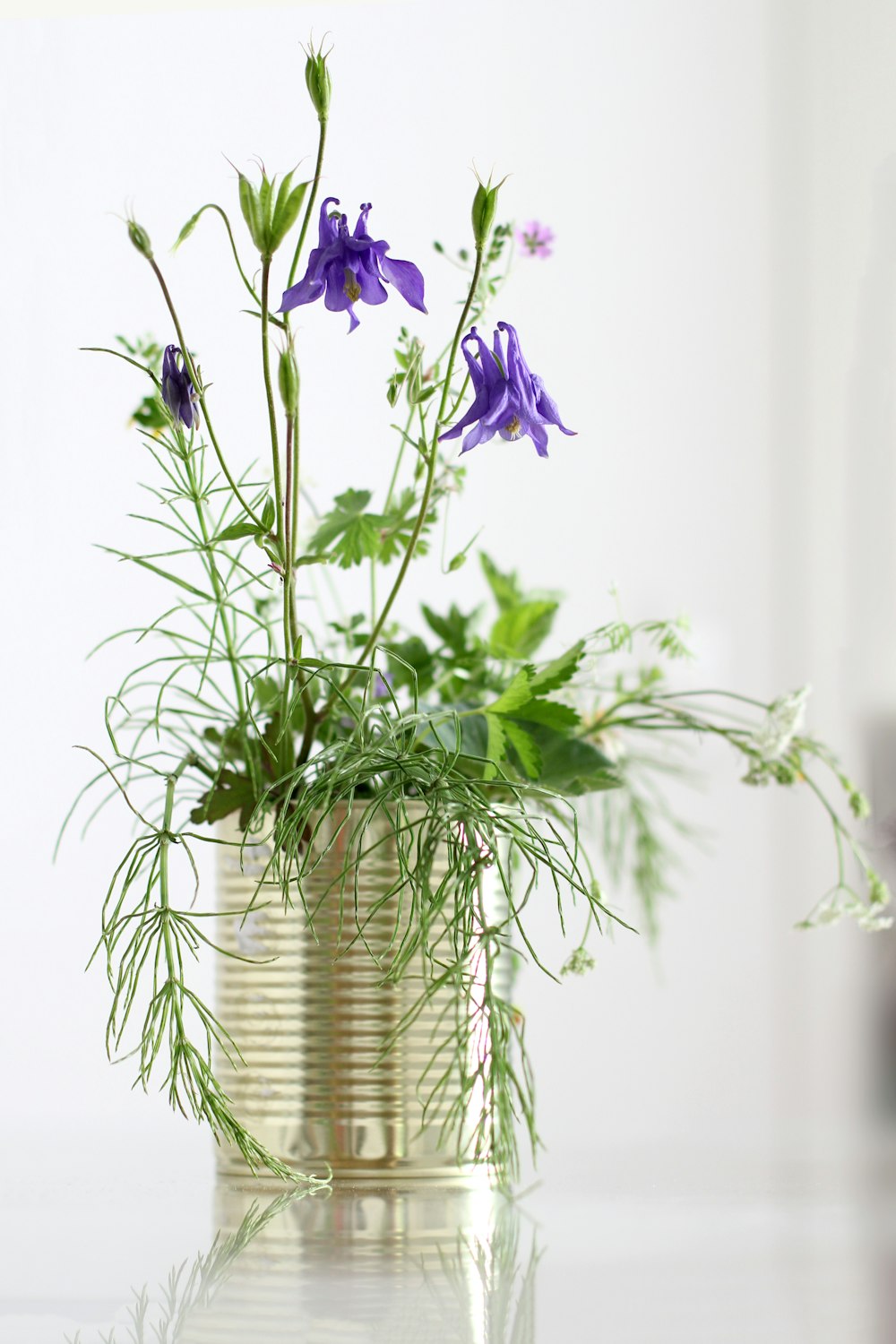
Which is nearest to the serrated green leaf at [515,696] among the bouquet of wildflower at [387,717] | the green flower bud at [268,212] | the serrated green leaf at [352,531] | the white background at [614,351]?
the bouquet of wildflower at [387,717]

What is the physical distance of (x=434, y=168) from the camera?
1.32m

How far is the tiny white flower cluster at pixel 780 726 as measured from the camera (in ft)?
2.43

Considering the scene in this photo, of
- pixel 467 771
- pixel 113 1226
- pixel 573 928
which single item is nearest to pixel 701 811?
pixel 573 928

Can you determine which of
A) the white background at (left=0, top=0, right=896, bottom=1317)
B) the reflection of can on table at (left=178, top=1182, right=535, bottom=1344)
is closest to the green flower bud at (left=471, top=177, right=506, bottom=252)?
the reflection of can on table at (left=178, top=1182, right=535, bottom=1344)

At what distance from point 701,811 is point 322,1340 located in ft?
3.27

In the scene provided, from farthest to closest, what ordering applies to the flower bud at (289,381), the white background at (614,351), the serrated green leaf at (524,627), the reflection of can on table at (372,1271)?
the white background at (614,351) → the serrated green leaf at (524,627) → the flower bud at (289,381) → the reflection of can on table at (372,1271)

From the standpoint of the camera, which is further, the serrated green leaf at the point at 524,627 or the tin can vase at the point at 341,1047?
the serrated green leaf at the point at 524,627

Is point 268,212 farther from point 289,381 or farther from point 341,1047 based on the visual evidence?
point 341,1047

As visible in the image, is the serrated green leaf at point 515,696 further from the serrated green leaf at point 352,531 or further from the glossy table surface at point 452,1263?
A: the glossy table surface at point 452,1263

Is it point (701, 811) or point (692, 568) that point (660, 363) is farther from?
point (701, 811)

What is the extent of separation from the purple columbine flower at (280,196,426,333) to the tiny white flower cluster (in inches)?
12.6

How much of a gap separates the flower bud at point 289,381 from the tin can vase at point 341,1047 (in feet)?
0.67

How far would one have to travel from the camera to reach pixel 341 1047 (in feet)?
2.13

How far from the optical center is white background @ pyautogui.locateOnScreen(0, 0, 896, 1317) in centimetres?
128
